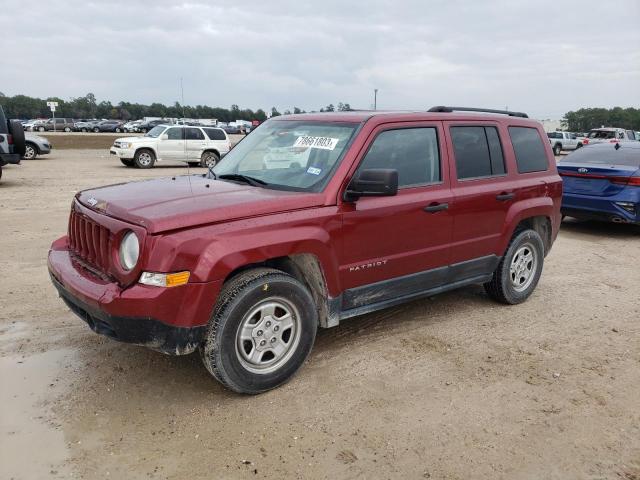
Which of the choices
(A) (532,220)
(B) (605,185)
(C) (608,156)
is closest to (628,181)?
(B) (605,185)

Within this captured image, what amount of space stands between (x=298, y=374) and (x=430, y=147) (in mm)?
2091

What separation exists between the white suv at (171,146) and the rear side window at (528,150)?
1493 centimetres

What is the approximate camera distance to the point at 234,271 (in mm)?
3486

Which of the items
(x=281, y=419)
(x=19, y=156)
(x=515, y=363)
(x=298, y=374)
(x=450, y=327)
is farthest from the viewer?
(x=19, y=156)

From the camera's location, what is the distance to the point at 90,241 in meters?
3.62

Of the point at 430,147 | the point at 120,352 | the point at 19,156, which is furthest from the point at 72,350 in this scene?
the point at 19,156

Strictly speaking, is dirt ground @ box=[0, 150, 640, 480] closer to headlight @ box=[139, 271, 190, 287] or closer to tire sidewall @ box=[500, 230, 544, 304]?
tire sidewall @ box=[500, 230, 544, 304]

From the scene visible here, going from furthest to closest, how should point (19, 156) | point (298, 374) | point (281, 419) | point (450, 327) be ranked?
1. point (19, 156)
2. point (450, 327)
3. point (298, 374)
4. point (281, 419)

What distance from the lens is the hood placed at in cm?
322

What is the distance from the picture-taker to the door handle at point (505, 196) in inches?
195

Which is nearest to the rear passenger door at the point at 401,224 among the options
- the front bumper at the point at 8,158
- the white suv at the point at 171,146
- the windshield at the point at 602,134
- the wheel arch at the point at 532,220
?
the wheel arch at the point at 532,220

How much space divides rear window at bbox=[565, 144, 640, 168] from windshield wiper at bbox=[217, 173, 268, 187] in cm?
729

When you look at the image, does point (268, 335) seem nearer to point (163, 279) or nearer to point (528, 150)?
point (163, 279)

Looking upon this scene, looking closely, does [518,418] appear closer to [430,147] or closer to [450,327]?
[450,327]
